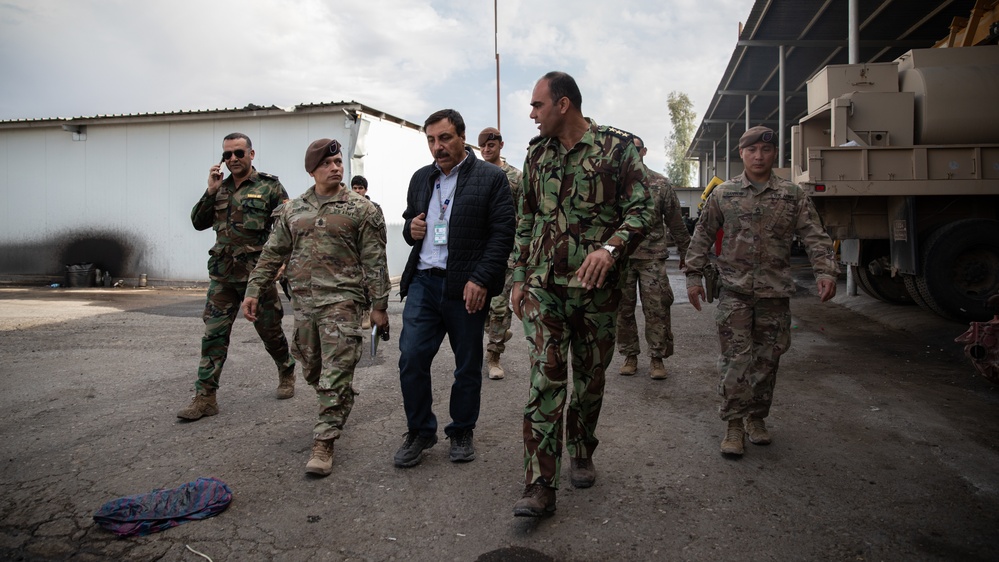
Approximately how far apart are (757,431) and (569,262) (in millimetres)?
1866

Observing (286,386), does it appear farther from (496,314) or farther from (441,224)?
(441,224)

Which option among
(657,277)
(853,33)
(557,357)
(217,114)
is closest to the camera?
(557,357)

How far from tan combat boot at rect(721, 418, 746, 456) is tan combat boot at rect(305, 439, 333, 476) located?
2241 mm

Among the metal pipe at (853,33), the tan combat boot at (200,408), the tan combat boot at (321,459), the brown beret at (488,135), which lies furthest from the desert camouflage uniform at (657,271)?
the metal pipe at (853,33)

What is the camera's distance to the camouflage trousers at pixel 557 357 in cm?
325

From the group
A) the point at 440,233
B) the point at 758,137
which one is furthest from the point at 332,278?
the point at 758,137

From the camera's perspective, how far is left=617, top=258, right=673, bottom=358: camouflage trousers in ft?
19.8

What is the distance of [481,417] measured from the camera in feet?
16.2

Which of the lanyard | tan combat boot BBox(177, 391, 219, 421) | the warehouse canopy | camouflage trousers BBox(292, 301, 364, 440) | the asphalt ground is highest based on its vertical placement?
the warehouse canopy

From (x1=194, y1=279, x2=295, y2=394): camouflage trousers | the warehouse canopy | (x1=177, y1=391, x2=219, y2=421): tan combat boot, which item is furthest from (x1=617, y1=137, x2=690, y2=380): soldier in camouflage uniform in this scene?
the warehouse canopy

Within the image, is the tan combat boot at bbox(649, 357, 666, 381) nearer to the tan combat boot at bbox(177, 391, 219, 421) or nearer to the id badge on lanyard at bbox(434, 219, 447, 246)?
the id badge on lanyard at bbox(434, 219, 447, 246)

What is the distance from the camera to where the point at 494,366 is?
6.29 meters

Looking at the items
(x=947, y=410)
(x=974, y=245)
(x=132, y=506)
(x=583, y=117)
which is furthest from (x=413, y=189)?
(x=974, y=245)

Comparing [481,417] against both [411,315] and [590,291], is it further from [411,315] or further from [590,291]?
[590,291]
